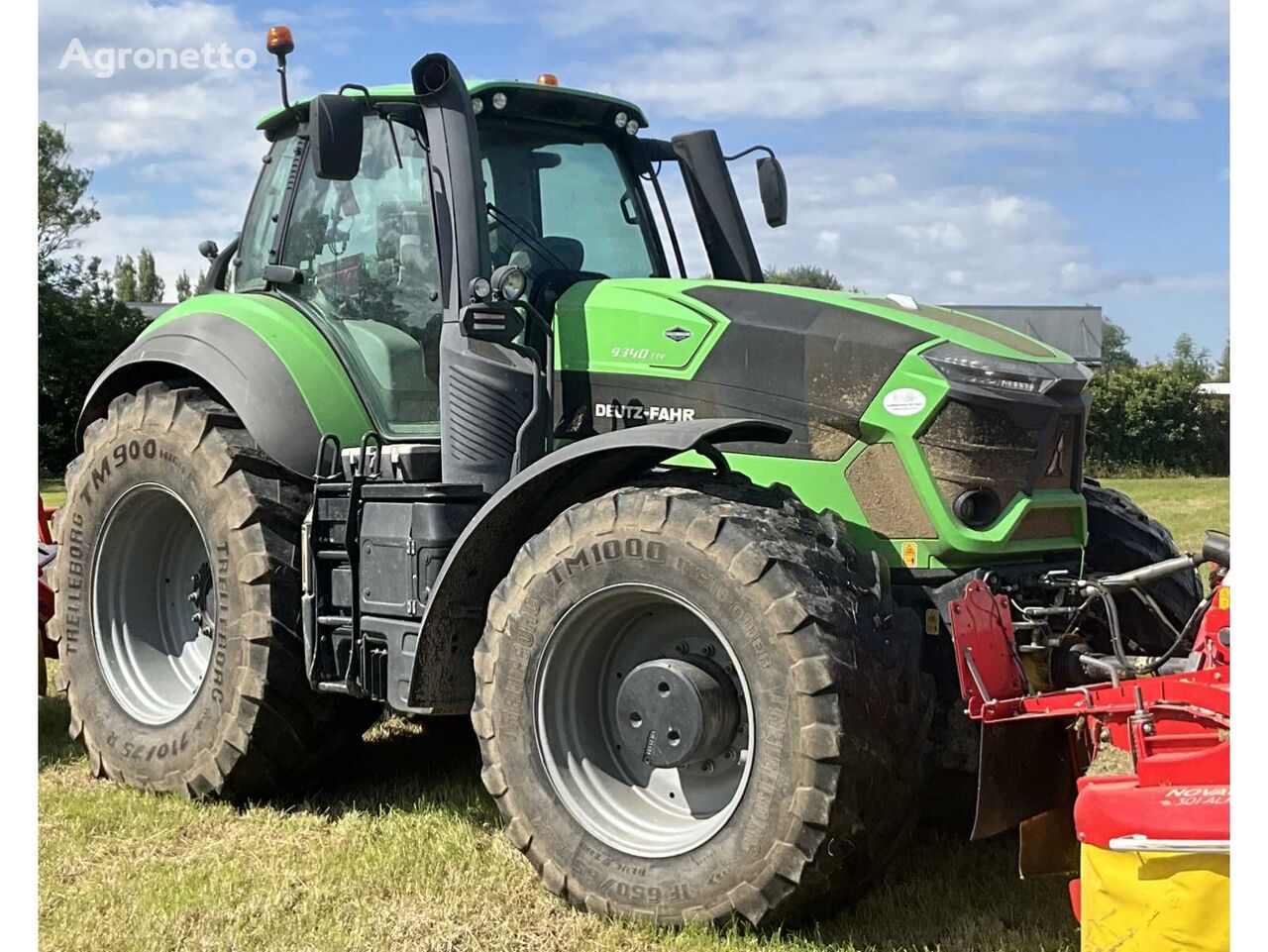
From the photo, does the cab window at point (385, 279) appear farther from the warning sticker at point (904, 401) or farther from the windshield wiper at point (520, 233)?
the warning sticker at point (904, 401)

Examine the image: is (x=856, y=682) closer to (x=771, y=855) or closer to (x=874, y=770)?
(x=874, y=770)

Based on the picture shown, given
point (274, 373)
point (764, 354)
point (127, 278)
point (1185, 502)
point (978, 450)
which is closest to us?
point (978, 450)

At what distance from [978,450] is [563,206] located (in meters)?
2.03

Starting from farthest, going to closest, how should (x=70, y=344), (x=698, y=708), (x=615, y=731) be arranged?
Answer: 1. (x=70, y=344)
2. (x=615, y=731)
3. (x=698, y=708)

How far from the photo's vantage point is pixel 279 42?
5.23m

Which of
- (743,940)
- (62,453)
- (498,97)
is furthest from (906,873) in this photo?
(62,453)

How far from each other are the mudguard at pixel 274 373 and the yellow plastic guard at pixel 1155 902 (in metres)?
3.26

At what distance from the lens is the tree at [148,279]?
70188 mm

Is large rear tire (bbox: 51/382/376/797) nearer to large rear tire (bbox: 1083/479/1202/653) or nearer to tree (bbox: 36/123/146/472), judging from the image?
large rear tire (bbox: 1083/479/1202/653)

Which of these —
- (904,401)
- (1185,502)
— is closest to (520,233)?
(904,401)

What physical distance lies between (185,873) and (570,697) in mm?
1462

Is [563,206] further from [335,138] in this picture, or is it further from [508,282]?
[335,138]

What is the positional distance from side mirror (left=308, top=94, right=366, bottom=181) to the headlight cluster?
6.74 ft

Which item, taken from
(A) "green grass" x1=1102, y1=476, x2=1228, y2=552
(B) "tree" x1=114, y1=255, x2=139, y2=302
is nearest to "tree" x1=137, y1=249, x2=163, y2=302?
(B) "tree" x1=114, y1=255, x2=139, y2=302
